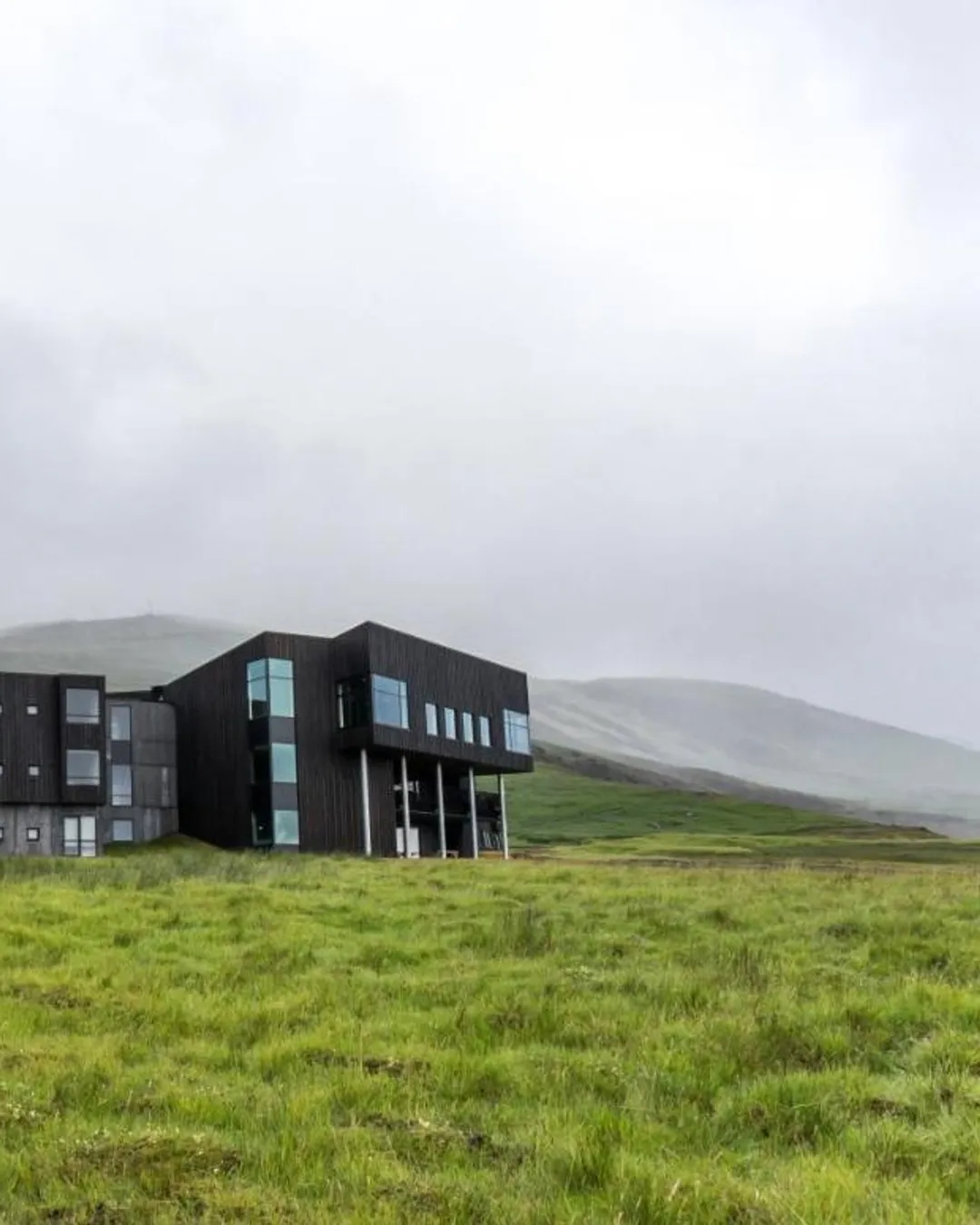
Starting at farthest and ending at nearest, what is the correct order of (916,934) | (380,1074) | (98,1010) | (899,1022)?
(916,934)
(98,1010)
(899,1022)
(380,1074)


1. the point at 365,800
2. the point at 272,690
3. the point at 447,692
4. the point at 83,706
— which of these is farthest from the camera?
the point at 447,692

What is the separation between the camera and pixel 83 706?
5862cm

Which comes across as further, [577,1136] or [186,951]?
[186,951]

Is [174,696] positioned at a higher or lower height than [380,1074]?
higher

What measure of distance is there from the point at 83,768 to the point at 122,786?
21.4 ft

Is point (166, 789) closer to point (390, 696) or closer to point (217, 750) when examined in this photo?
point (217, 750)

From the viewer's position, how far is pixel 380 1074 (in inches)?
402

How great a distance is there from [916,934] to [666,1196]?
13410 millimetres

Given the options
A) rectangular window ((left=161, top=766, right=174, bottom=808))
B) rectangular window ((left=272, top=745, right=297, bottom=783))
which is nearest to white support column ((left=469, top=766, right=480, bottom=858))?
rectangular window ((left=272, top=745, right=297, bottom=783))

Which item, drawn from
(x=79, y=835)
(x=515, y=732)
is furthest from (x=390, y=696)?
(x=79, y=835)

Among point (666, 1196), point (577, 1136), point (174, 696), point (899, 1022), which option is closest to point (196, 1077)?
point (577, 1136)

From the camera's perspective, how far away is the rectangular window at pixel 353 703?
198 ft

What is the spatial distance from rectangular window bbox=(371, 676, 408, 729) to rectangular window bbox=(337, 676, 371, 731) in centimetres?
46

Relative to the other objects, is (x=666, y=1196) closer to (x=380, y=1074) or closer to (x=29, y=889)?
(x=380, y=1074)
